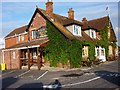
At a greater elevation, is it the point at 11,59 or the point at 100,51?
the point at 100,51

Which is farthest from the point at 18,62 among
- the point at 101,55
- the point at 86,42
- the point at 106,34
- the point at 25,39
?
the point at 106,34

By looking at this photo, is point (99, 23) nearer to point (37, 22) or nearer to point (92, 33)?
point (92, 33)

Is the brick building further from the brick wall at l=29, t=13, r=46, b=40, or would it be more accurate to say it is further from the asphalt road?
the asphalt road

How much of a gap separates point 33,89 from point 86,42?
1671cm

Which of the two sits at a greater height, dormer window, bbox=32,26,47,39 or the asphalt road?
dormer window, bbox=32,26,47,39

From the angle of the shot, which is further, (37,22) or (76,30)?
(37,22)

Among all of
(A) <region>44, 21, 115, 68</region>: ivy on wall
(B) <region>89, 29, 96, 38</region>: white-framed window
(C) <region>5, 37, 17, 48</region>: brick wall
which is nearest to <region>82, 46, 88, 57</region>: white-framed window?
(A) <region>44, 21, 115, 68</region>: ivy on wall

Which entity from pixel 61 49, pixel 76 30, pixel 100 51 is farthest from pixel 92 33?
pixel 61 49

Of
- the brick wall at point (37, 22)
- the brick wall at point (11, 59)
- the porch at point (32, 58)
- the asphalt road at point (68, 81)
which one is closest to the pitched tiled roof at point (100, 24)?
the brick wall at point (37, 22)

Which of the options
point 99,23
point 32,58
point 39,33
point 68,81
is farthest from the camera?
point 99,23

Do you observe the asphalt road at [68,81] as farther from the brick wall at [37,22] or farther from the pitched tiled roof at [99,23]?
the pitched tiled roof at [99,23]

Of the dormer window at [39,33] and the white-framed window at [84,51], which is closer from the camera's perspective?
the white-framed window at [84,51]

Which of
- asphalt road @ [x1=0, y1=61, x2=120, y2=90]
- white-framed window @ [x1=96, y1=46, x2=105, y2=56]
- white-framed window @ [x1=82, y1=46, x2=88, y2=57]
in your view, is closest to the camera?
asphalt road @ [x1=0, y1=61, x2=120, y2=90]

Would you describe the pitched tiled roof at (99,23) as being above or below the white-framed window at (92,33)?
above
